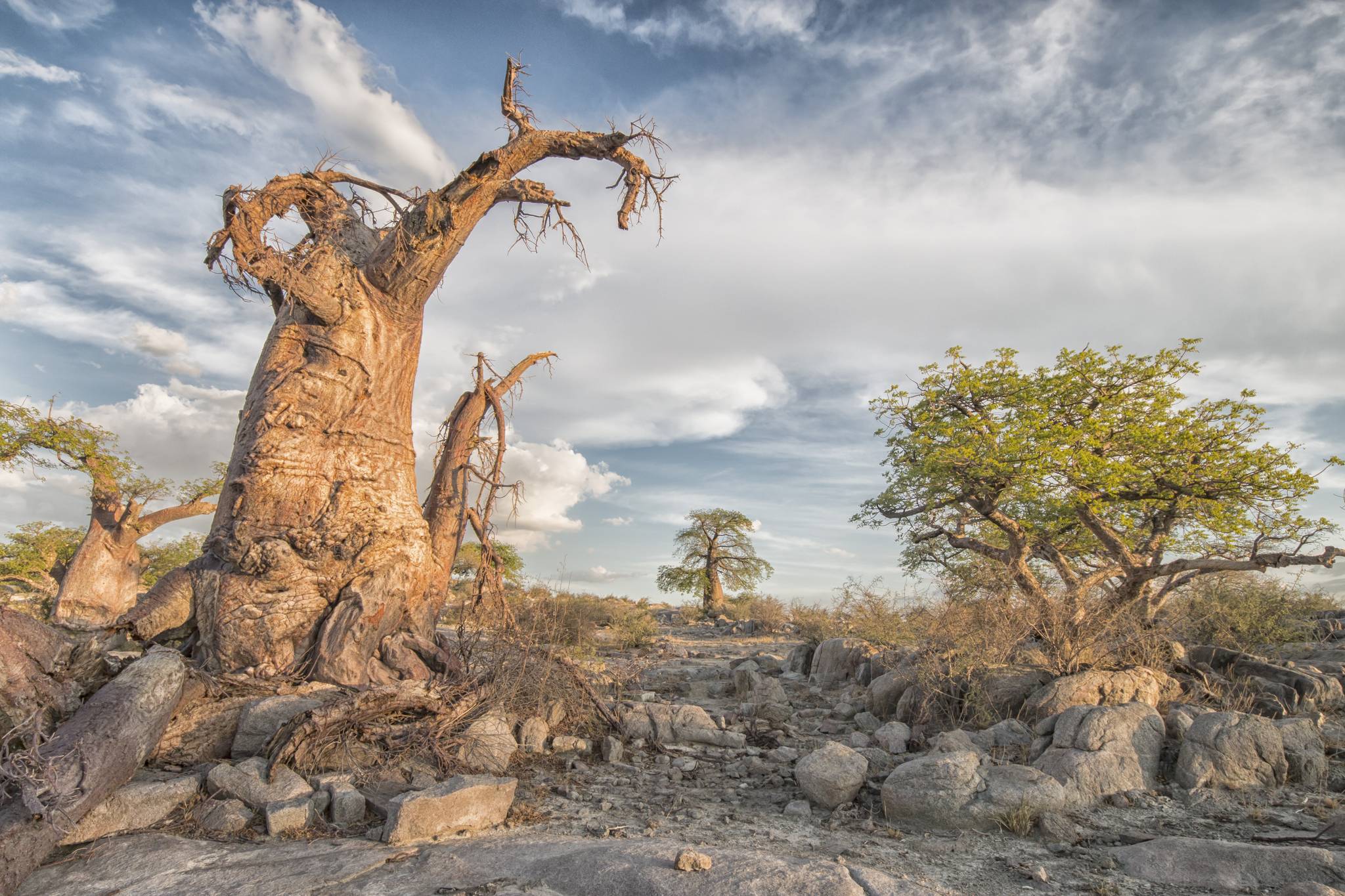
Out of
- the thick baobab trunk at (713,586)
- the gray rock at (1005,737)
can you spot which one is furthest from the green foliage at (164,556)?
the gray rock at (1005,737)

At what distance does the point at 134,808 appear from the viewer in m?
4.86

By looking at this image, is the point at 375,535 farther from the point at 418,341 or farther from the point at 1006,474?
the point at 1006,474

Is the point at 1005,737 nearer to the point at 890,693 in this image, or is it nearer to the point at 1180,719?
the point at 1180,719

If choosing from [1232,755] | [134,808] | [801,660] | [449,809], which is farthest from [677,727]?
[801,660]

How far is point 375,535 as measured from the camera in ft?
24.1

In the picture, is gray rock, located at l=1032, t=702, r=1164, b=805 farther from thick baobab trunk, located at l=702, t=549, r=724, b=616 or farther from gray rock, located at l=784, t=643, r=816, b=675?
thick baobab trunk, located at l=702, t=549, r=724, b=616

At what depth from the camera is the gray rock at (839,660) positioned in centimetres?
1164

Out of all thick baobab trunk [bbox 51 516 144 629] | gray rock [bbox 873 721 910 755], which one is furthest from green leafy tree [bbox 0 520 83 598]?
gray rock [bbox 873 721 910 755]

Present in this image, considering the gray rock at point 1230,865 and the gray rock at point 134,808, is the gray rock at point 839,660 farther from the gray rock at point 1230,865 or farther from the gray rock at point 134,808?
the gray rock at point 134,808

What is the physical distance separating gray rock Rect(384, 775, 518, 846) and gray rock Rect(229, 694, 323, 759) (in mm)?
1583

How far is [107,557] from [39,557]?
609 centimetres

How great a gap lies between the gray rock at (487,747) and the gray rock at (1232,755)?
19.0 feet

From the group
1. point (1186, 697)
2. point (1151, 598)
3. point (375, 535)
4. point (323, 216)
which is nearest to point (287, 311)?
point (323, 216)

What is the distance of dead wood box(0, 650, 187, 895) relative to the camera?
4074mm
